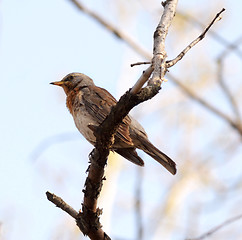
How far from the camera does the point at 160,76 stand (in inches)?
139

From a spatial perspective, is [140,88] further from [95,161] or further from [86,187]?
[86,187]

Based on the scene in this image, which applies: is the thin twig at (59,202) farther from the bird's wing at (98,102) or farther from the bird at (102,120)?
the bird's wing at (98,102)

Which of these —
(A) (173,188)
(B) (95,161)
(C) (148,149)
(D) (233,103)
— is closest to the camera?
(B) (95,161)

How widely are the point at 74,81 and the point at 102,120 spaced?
1.33 meters

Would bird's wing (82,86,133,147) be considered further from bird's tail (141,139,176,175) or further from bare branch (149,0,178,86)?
bare branch (149,0,178,86)

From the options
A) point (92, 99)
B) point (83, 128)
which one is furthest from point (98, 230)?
point (92, 99)

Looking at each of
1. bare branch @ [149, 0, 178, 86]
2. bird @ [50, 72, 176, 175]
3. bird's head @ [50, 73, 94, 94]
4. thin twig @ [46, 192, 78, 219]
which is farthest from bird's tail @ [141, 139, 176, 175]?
bare branch @ [149, 0, 178, 86]

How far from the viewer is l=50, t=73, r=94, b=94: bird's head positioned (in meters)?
6.72

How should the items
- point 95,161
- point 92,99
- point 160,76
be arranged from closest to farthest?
point 160,76 → point 95,161 → point 92,99

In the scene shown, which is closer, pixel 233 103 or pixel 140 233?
pixel 233 103

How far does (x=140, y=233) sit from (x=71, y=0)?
4.28 meters

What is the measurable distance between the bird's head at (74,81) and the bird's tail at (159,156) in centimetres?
148

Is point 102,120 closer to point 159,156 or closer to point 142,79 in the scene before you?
point 159,156

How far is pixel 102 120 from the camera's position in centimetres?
566
